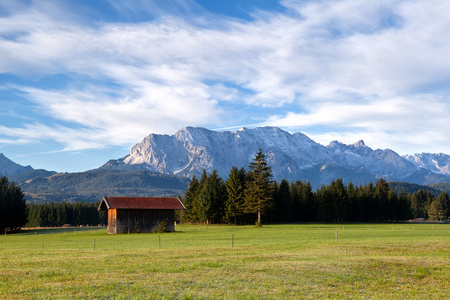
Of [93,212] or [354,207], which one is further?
[93,212]

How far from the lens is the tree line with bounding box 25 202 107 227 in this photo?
158250 millimetres

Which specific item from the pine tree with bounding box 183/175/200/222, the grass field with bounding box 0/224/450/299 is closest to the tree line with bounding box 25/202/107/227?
the pine tree with bounding box 183/175/200/222

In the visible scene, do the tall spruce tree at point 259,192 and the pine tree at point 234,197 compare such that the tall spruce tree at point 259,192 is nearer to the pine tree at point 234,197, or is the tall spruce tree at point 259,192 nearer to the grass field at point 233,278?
the pine tree at point 234,197

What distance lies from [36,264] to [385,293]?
20.6 meters

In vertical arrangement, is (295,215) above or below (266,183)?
below

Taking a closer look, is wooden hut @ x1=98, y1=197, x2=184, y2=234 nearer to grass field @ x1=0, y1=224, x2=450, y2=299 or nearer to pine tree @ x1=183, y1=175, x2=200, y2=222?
pine tree @ x1=183, y1=175, x2=200, y2=222

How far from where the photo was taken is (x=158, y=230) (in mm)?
73062

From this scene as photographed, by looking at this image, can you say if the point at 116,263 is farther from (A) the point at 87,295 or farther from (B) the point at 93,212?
(B) the point at 93,212

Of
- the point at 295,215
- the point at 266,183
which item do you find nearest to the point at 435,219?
the point at 295,215

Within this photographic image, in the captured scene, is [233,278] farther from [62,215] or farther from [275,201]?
[62,215]

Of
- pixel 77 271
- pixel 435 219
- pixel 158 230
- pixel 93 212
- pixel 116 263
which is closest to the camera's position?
pixel 77 271

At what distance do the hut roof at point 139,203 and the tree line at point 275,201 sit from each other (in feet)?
72.7

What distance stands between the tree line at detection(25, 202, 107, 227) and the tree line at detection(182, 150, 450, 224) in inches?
2821

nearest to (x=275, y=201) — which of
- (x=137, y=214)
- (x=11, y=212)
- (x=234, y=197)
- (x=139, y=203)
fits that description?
(x=234, y=197)
